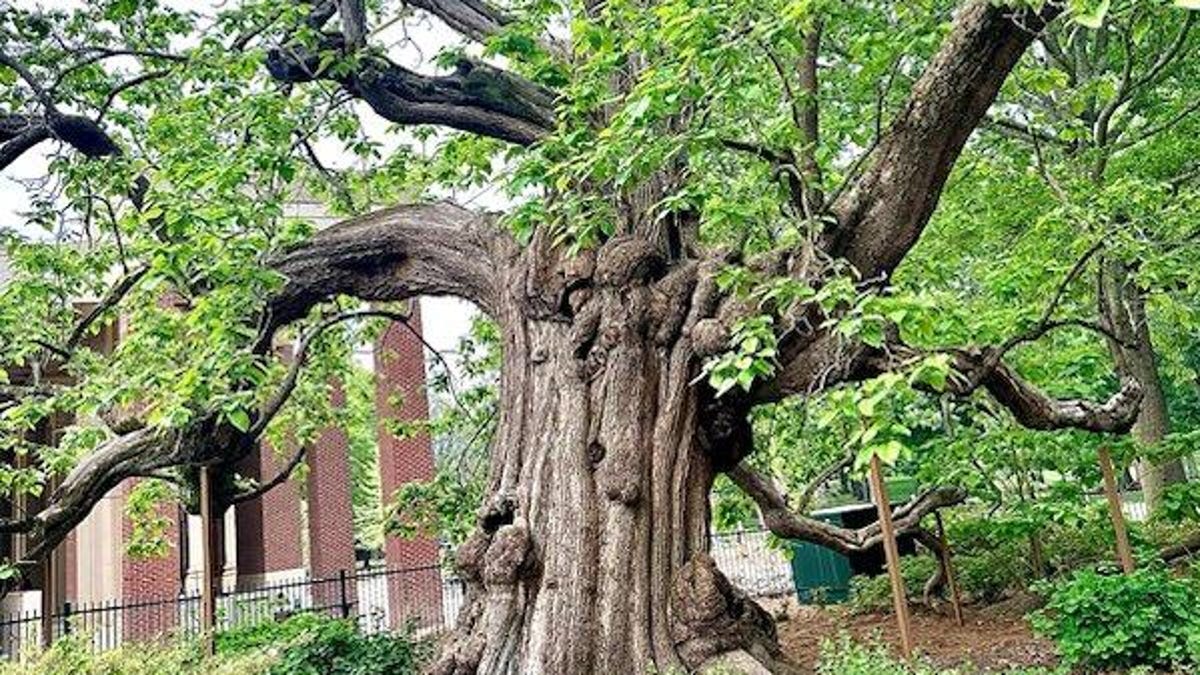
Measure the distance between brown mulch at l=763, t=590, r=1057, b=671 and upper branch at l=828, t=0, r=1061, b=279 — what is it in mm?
2619

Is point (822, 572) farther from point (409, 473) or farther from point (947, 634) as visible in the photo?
point (409, 473)

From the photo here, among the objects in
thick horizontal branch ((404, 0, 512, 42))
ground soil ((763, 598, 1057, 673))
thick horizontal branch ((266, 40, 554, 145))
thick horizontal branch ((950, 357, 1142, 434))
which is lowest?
ground soil ((763, 598, 1057, 673))

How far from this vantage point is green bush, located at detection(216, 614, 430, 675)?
7656 mm

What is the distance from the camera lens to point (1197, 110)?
10492 millimetres

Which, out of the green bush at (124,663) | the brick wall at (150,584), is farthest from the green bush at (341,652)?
the brick wall at (150,584)

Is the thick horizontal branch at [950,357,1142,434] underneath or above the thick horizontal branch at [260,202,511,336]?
underneath

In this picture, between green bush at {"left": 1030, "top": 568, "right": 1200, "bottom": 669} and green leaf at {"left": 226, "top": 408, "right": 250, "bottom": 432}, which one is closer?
green leaf at {"left": 226, "top": 408, "right": 250, "bottom": 432}

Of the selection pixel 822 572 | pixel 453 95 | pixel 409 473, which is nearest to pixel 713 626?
pixel 453 95

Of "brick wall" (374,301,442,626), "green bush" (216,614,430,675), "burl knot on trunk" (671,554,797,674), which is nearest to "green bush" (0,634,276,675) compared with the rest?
"green bush" (216,614,430,675)

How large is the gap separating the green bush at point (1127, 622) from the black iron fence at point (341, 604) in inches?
229

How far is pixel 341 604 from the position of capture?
14203 millimetres

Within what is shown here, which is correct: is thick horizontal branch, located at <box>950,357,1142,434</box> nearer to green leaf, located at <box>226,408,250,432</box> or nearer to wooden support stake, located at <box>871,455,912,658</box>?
wooden support stake, located at <box>871,455,912,658</box>

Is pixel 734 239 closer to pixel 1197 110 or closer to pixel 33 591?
pixel 1197 110

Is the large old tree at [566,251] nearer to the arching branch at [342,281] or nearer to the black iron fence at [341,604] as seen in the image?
the arching branch at [342,281]
